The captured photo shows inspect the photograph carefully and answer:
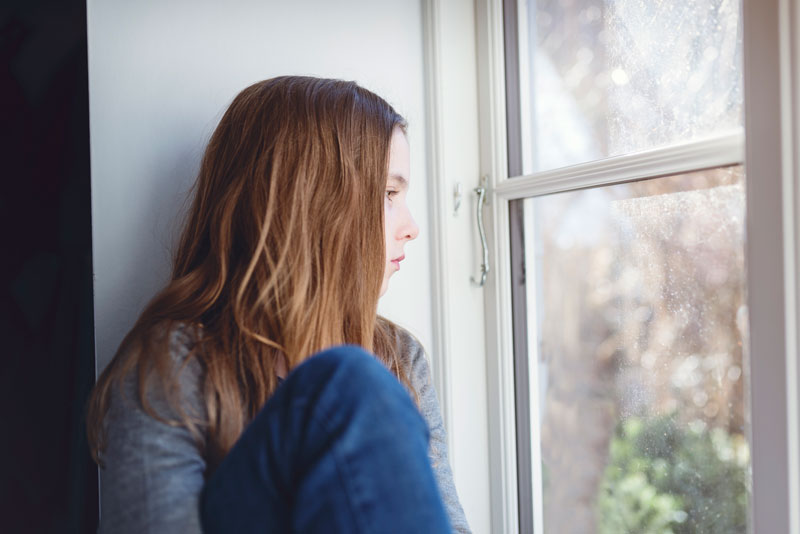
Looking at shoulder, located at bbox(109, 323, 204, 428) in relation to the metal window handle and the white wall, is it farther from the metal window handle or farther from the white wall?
the metal window handle

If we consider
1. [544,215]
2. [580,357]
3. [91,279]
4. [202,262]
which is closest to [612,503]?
[580,357]

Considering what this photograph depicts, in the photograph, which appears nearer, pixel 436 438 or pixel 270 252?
pixel 270 252

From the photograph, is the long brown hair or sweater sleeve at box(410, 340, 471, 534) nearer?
the long brown hair

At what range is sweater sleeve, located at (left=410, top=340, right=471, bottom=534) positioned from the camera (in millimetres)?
966

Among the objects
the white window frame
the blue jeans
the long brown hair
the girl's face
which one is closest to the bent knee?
the blue jeans

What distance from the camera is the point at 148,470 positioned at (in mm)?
660

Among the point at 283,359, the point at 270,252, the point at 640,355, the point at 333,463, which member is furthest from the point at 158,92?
the point at 640,355

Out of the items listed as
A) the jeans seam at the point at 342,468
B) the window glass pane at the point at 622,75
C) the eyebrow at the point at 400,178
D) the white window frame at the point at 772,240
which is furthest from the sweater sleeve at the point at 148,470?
the window glass pane at the point at 622,75

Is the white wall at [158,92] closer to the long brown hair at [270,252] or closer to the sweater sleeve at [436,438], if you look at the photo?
the long brown hair at [270,252]

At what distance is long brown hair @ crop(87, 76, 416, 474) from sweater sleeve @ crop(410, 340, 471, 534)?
A: 172 millimetres

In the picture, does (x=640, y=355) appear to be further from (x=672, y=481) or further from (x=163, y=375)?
(x=163, y=375)

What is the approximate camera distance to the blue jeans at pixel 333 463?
54 centimetres

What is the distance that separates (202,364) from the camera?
776 mm

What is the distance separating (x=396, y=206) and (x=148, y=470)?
55 cm
